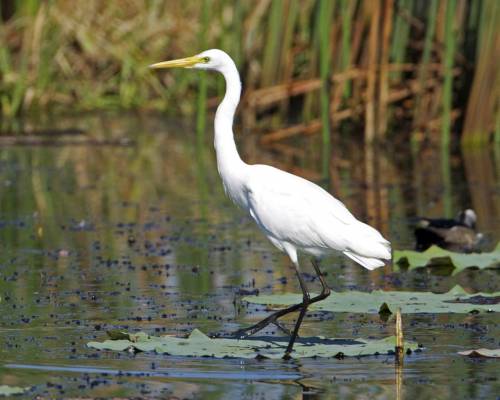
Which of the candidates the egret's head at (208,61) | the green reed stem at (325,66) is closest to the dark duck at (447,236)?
the egret's head at (208,61)

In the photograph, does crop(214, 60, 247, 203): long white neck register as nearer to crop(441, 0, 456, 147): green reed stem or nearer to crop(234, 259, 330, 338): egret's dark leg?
crop(234, 259, 330, 338): egret's dark leg

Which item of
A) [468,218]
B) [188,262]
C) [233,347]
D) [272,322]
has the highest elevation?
[468,218]

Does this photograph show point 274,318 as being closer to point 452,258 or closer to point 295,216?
point 295,216

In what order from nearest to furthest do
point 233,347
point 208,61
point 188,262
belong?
point 233,347
point 208,61
point 188,262

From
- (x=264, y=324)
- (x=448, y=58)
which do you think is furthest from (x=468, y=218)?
(x=448, y=58)

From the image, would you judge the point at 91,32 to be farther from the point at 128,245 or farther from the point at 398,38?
the point at 128,245

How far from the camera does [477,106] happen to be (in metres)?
18.1

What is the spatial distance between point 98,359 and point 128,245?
4.58 metres

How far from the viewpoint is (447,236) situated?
38.0 feet

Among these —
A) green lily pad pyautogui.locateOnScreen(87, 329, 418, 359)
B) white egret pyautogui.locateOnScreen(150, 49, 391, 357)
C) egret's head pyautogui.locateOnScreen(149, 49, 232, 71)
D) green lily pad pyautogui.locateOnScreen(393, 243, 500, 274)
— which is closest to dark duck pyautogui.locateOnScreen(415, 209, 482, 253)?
green lily pad pyautogui.locateOnScreen(393, 243, 500, 274)

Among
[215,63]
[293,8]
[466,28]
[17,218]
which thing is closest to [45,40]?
[293,8]

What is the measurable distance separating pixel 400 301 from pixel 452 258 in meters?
1.74

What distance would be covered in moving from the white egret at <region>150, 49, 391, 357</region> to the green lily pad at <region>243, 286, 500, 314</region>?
50 cm

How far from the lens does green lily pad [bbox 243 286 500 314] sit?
8.40 meters
